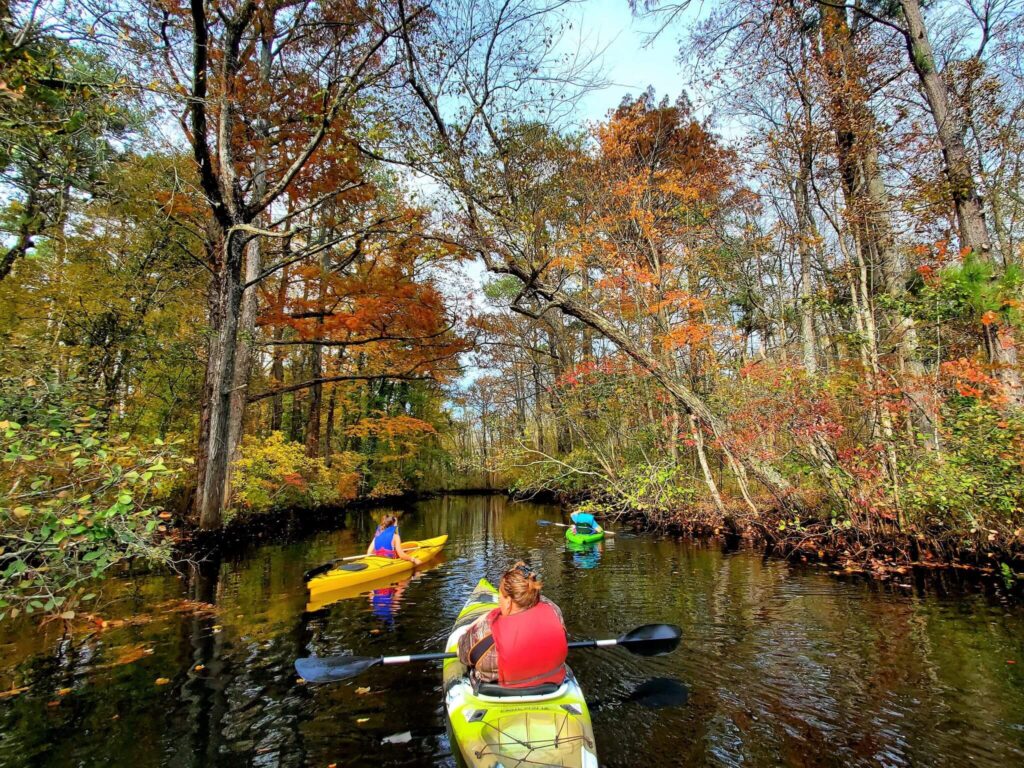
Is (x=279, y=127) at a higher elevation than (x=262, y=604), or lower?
higher

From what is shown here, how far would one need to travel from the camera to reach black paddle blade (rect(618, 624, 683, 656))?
4723mm

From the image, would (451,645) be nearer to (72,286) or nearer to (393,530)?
(393,530)

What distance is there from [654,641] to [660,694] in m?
0.59

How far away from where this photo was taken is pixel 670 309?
45.9 ft

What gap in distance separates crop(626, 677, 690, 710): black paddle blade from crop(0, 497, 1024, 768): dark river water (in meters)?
0.07

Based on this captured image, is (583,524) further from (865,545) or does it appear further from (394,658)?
(394,658)

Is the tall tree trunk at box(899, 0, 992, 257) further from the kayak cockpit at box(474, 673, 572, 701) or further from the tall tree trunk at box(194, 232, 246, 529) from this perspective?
the tall tree trunk at box(194, 232, 246, 529)

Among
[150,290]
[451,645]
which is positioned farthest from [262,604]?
[150,290]

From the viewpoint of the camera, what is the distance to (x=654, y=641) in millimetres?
4758

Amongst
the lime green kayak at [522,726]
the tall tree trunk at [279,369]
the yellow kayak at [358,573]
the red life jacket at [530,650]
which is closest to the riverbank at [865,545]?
the yellow kayak at [358,573]

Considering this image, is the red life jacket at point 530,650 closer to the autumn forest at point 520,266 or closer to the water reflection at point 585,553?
the autumn forest at point 520,266

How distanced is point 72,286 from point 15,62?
7233 mm

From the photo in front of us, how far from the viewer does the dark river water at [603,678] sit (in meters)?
3.59

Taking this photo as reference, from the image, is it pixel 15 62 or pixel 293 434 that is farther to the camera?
pixel 293 434
